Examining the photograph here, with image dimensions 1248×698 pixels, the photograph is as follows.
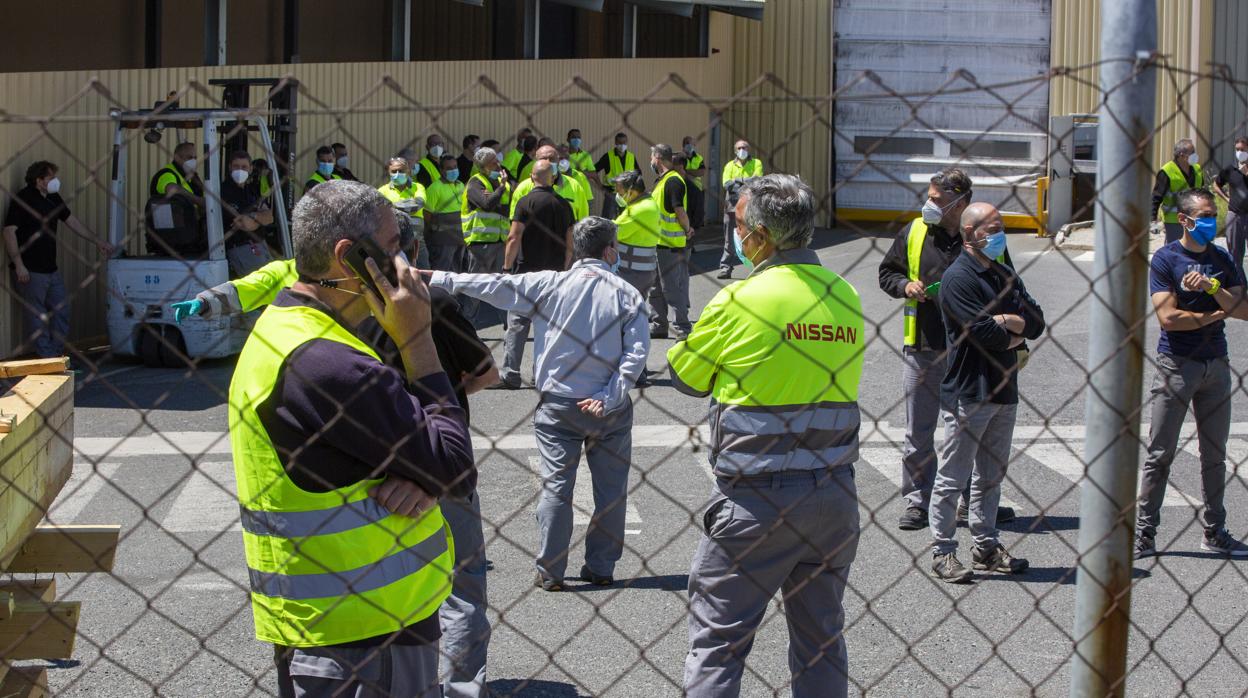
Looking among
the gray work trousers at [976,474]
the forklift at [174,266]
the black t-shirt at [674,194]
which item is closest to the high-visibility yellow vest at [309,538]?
the gray work trousers at [976,474]

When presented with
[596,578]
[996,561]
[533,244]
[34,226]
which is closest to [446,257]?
[533,244]

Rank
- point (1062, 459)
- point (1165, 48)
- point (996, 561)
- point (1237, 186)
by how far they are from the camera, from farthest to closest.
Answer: point (1165, 48) < point (1237, 186) < point (1062, 459) < point (996, 561)

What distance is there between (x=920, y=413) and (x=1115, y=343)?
4621 mm

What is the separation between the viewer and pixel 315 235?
3125 mm

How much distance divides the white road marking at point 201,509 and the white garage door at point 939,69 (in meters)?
18.5

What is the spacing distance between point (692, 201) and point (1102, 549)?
40.4 feet

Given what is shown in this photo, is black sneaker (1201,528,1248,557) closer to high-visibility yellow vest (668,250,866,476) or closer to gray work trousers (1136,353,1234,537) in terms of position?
gray work trousers (1136,353,1234,537)

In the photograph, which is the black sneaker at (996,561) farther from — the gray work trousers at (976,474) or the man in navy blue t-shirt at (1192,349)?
the man in navy blue t-shirt at (1192,349)

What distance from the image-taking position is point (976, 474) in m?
6.91

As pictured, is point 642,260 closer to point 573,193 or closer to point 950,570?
point 573,193

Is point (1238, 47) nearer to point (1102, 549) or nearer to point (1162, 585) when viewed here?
point (1162, 585)

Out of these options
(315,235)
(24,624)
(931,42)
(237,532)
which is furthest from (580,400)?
(931,42)

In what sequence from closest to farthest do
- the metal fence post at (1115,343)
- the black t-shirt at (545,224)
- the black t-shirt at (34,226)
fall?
the metal fence post at (1115,343), the black t-shirt at (545,224), the black t-shirt at (34,226)

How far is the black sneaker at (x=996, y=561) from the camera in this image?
22.4 feet
